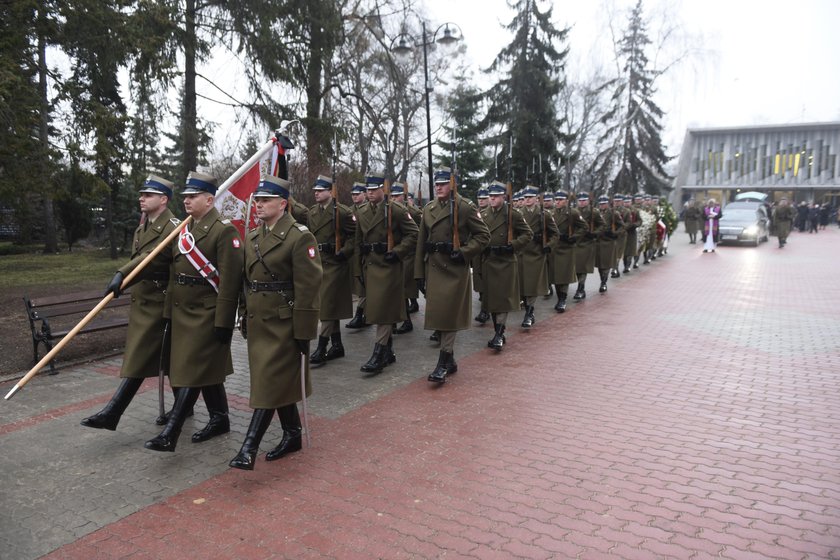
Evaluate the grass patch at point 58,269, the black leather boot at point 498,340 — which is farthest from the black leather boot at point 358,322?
the grass patch at point 58,269

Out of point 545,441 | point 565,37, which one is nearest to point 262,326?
point 545,441

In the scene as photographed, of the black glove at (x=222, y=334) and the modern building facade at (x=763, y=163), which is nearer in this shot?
the black glove at (x=222, y=334)

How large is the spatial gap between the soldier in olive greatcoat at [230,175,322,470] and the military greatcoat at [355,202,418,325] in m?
2.54

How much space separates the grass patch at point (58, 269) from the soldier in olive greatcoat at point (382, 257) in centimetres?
900

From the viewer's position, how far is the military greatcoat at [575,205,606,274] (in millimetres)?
11898

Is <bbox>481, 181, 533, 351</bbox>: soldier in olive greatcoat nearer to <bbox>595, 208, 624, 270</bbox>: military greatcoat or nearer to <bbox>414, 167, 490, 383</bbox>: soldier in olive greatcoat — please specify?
<bbox>414, 167, 490, 383</bbox>: soldier in olive greatcoat

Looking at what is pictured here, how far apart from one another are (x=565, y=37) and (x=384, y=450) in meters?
26.8

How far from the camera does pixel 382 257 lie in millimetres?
7105

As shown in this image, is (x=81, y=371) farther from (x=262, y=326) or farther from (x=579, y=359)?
(x=579, y=359)

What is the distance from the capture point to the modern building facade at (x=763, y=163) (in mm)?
44156

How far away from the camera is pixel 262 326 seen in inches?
172

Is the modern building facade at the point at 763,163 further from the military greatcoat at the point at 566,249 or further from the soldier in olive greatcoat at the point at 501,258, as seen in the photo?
the soldier in olive greatcoat at the point at 501,258

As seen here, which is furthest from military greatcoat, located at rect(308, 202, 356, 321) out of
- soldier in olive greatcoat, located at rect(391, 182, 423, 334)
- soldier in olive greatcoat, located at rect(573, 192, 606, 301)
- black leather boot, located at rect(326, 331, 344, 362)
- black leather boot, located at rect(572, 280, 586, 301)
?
black leather boot, located at rect(572, 280, 586, 301)

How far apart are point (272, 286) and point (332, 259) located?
9.80 feet
